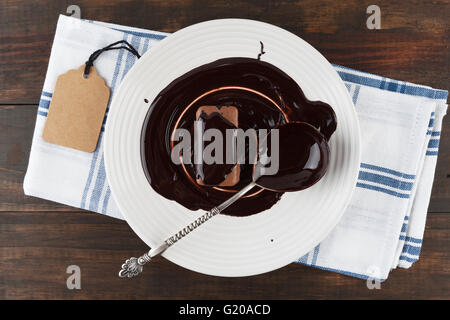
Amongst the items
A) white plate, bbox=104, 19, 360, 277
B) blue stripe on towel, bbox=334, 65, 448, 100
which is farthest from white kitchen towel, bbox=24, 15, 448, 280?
white plate, bbox=104, 19, 360, 277

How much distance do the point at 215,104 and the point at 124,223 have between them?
294 mm

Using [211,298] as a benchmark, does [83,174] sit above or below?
above

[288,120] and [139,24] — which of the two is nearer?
[288,120]

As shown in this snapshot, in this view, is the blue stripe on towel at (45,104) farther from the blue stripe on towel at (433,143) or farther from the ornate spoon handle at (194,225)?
the blue stripe on towel at (433,143)

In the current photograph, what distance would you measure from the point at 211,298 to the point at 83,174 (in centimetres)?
33

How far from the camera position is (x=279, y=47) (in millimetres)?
581

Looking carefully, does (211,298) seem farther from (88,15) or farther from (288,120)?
(88,15)

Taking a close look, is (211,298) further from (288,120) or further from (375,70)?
(375,70)

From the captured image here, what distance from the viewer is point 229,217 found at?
0.60 metres

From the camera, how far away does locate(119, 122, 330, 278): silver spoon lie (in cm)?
56

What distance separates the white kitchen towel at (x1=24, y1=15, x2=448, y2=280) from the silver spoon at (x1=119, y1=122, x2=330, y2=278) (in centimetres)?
14

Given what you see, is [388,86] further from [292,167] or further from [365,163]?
[292,167]
